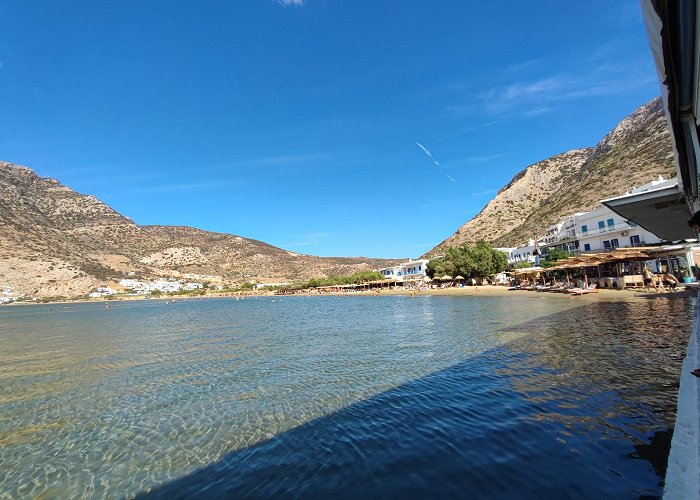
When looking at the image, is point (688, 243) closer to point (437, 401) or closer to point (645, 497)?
point (437, 401)

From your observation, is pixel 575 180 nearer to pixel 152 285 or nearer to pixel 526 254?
pixel 526 254

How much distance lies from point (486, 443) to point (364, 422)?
7.64 feet

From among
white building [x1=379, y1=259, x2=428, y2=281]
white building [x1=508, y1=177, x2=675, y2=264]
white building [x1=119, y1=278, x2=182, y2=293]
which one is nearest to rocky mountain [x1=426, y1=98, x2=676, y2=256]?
white building [x1=508, y1=177, x2=675, y2=264]

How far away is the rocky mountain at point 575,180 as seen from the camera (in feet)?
248

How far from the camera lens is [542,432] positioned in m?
5.95

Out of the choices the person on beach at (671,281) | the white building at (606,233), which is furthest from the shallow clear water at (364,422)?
the white building at (606,233)

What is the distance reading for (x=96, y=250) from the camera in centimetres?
11844

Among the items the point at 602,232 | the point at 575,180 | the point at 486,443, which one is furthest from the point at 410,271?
the point at 486,443

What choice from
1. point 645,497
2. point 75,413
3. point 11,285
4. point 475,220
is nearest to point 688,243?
point 645,497

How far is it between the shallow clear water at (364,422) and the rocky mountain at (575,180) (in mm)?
47465

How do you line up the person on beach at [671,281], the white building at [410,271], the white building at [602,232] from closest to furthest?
the person on beach at [671,281], the white building at [602,232], the white building at [410,271]

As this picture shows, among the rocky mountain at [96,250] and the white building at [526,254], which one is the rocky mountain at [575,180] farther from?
the rocky mountain at [96,250]

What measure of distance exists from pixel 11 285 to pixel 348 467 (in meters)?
123

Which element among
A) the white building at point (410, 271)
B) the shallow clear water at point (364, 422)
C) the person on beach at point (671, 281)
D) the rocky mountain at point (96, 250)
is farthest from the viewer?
the white building at point (410, 271)
